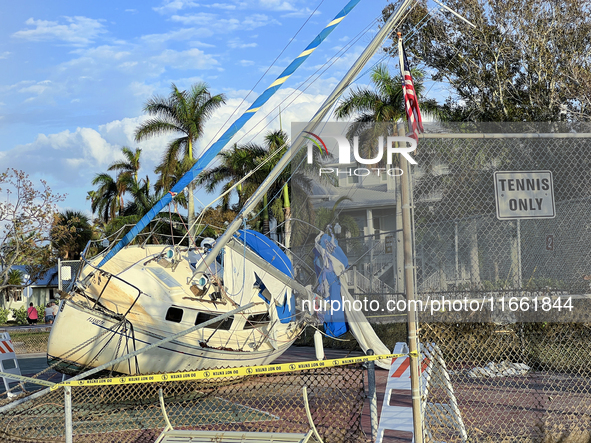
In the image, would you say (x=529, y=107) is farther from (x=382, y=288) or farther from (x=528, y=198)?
(x=528, y=198)

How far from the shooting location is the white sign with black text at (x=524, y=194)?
556 cm

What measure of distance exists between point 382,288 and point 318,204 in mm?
11830

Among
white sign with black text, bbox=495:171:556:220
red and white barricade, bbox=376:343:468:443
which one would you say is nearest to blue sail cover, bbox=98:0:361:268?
white sign with black text, bbox=495:171:556:220

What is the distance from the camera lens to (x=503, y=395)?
8.27 meters

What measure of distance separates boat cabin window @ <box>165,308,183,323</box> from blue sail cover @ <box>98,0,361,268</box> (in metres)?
1.51

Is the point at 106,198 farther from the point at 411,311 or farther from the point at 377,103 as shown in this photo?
the point at 411,311

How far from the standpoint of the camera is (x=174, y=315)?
10.1 metres

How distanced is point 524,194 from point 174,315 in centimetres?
660

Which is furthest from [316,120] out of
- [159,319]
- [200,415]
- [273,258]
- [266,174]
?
[266,174]

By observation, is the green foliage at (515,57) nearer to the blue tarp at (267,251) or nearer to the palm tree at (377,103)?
the palm tree at (377,103)

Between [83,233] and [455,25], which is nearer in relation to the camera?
[455,25]

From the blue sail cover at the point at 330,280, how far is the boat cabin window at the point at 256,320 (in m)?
1.36

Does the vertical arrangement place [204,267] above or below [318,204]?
below

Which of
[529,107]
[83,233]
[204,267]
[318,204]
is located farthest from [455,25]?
[83,233]
